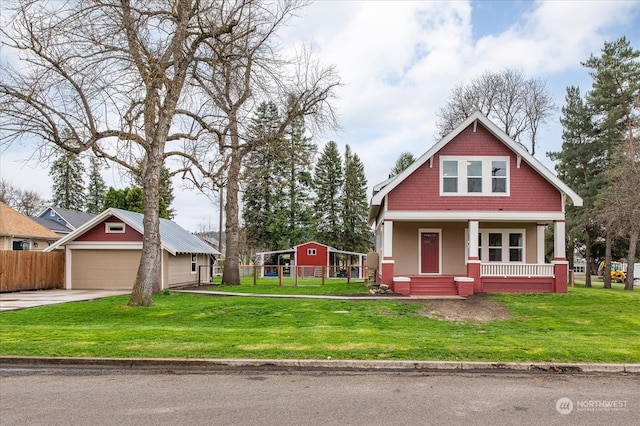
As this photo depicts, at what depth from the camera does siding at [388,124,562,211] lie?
2003 centimetres

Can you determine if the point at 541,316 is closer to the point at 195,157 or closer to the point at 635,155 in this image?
the point at 195,157

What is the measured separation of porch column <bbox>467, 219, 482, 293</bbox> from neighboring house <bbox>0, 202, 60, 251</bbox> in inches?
1067

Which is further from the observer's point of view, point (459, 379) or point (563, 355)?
point (563, 355)

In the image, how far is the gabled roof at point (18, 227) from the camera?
30.0m

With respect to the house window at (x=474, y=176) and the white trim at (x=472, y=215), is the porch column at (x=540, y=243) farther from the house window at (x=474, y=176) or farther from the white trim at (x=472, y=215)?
the house window at (x=474, y=176)

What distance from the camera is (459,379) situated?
292 inches

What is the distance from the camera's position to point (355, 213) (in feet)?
189

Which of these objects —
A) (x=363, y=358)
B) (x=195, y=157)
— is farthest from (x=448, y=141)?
(x=363, y=358)

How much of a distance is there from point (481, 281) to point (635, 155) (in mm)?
14002

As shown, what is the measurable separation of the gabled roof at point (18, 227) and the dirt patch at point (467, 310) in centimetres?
2661

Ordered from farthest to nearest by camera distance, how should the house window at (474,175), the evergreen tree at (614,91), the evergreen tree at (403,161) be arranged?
the evergreen tree at (403,161) → the evergreen tree at (614,91) → the house window at (474,175)

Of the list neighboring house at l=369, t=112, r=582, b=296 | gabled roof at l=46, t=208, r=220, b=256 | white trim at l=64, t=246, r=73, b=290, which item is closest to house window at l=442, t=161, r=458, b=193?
neighboring house at l=369, t=112, r=582, b=296

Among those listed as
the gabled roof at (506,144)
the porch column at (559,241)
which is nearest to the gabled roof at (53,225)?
the gabled roof at (506,144)

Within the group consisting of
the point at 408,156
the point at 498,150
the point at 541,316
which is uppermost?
the point at 408,156
